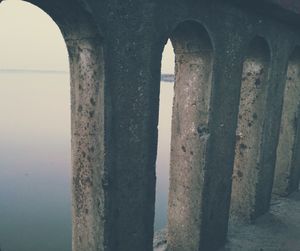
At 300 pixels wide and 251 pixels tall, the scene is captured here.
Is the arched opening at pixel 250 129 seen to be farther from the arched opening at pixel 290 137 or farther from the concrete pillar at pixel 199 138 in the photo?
the arched opening at pixel 290 137

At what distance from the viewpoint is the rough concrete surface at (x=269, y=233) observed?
5426mm

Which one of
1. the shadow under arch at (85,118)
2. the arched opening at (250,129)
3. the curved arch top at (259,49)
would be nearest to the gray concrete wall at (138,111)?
the shadow under arch at (85,118)

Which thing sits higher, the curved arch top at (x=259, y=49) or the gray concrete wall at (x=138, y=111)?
the curved arch top at (x=259, y=49)

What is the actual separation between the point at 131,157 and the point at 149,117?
1.63ft

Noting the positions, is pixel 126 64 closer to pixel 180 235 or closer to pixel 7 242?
pixel 180 235

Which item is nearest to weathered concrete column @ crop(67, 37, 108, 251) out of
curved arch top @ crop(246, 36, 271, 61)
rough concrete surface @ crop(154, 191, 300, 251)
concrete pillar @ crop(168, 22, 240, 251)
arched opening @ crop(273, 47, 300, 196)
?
concrete pillar @ crop(168, 22, 240, 251)

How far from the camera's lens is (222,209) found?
5324 millimetres

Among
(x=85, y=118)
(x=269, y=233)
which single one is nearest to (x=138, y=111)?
(x=85, y=118)

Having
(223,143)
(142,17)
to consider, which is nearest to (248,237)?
(223,143)

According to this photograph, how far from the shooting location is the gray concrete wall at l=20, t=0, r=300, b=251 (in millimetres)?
3326

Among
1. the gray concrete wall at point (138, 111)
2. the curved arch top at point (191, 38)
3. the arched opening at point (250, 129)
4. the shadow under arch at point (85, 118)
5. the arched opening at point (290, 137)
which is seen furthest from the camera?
the arched opening at point (290, 137)

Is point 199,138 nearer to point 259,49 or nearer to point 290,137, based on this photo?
point 259,49

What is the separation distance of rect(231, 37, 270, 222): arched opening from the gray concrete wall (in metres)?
1.00

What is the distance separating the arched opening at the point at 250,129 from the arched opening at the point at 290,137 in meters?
1.57
